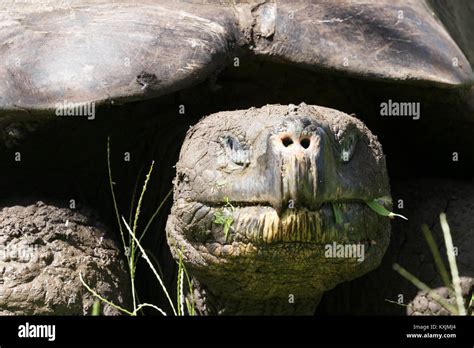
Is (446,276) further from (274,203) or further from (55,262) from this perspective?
(55,262)

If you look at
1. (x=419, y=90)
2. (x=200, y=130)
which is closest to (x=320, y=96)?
(x=419, y=90)

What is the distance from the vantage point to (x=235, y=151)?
4.20 meters

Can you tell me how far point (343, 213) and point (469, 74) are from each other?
3.81ft

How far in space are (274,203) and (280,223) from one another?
78 millimetres

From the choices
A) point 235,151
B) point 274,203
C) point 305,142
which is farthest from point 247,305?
point 305,142

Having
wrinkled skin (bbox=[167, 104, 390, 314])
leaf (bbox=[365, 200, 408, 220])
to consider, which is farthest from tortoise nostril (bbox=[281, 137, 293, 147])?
leaf (bbox=[365, 200, 408, 220])

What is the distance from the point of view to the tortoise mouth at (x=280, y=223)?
394cm

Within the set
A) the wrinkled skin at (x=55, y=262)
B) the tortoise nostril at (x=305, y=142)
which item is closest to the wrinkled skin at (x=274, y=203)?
the tortoise nostril at (x=305, y=142)

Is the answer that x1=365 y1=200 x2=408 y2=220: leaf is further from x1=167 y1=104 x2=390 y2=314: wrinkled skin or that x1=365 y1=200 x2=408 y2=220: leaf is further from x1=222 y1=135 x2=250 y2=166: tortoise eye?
x1=222 y1=135 x2=250 y2=166: tortoise eye

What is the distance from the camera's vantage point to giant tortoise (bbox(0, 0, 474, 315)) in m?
4.10

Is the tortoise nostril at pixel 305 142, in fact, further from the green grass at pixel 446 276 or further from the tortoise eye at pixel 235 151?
the green grass at pixel 446 276

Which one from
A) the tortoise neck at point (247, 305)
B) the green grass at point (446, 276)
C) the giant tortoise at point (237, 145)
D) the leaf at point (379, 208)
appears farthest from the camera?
the tortoise neck at point (247, 305)

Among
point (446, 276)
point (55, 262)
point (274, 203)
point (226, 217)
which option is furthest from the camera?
point (55, 262)

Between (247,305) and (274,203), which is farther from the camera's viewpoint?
(247,305)
